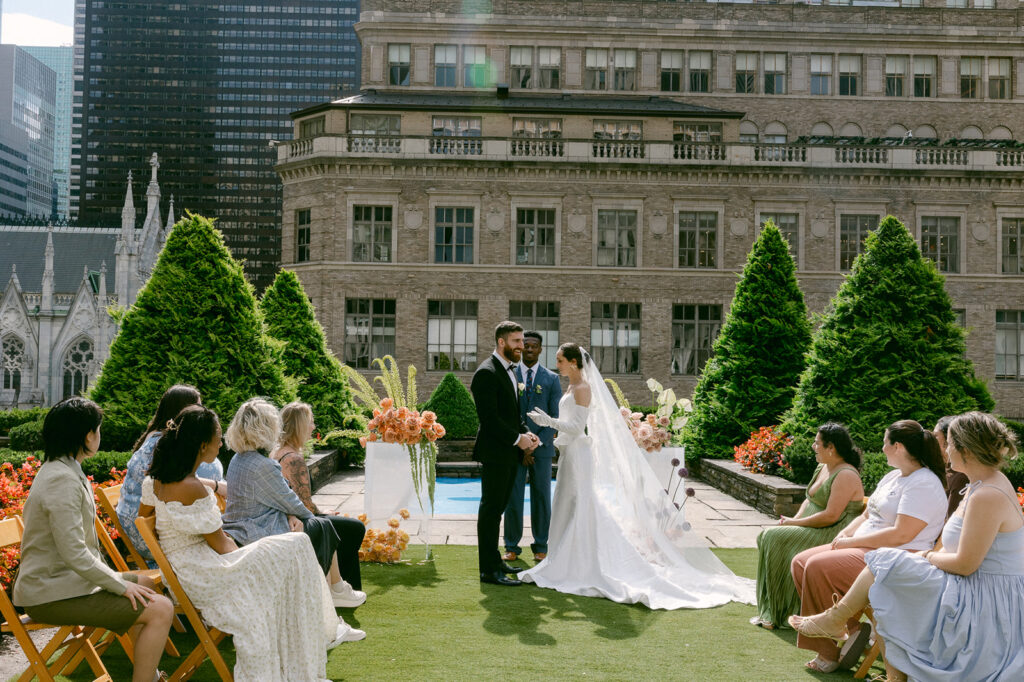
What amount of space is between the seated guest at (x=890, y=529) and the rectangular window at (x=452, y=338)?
2701 centimetres

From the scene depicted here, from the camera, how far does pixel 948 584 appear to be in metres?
4.90

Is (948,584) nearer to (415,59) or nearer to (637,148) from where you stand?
(637,148)

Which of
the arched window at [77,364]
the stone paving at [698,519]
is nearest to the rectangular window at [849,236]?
the stone paving at [698,519]

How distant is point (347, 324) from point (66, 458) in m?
28.6

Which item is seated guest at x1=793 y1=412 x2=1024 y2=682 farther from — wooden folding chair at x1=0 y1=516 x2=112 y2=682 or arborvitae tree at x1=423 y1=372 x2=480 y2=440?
arborvitae tree at x1=423 y1=372 x2=480 y2=440

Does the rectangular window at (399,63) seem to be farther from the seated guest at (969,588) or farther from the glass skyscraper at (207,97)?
the glass skyscraper at (207,97)

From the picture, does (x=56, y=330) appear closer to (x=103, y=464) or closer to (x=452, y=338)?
(x=452, y=338)

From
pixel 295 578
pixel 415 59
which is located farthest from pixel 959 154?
pixel 295 578

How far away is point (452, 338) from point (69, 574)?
92.7 ft

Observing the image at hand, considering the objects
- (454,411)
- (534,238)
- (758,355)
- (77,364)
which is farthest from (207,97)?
(758,355)

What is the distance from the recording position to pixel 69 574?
450 centimetres

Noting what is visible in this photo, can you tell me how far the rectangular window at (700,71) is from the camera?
37469mm

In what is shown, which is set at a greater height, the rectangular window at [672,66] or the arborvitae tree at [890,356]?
the rectangular window at [672,66]

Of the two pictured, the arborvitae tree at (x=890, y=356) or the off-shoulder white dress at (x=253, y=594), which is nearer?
the off-shoulder white dress at (x=253, y=594)
